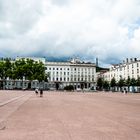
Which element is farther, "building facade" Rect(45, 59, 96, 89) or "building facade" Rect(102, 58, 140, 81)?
"building facade" Rect(45, 59, 96, 89)

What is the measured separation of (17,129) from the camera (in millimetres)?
12234

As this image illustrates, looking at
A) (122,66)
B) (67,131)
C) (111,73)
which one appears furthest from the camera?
(111,73)

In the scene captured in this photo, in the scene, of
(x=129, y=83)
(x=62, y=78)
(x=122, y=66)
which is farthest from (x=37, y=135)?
(x=62, y=78)

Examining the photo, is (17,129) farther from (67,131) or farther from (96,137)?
(96,137)

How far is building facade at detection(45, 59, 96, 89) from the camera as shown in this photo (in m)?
187

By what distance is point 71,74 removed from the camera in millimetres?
188125

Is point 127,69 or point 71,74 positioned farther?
point 71,74

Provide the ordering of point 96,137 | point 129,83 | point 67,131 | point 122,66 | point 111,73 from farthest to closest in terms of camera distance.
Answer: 1. point 111,73
2. point 122,66
3. point 129,83
4. point 67,131
5. point 96,137

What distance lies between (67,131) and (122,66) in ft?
516

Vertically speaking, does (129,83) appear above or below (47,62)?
below

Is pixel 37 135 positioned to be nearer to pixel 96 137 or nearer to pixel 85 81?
pixel 96 137

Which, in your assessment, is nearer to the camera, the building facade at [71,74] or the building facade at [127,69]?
the building facade at [127,69]

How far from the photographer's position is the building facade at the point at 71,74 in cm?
18688

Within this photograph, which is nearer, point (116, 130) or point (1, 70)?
point (116, 130)
